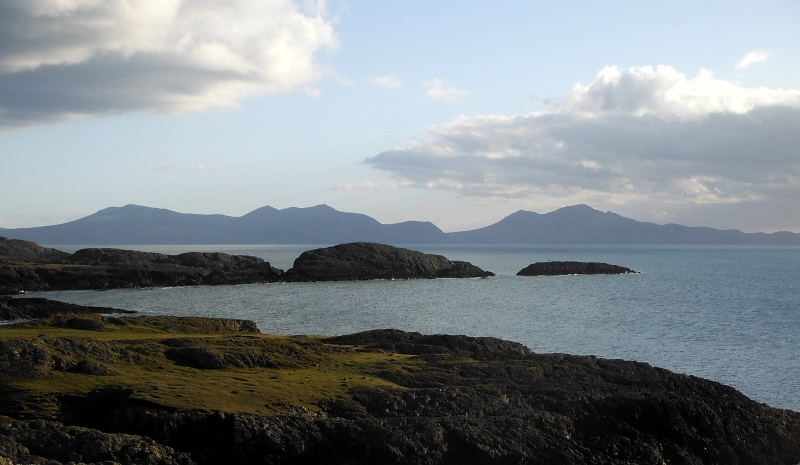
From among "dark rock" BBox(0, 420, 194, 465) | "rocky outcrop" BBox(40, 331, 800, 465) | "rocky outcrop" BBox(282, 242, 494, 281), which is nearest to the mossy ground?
"rocky outcrop" BBox(40, 331, 800, 465)

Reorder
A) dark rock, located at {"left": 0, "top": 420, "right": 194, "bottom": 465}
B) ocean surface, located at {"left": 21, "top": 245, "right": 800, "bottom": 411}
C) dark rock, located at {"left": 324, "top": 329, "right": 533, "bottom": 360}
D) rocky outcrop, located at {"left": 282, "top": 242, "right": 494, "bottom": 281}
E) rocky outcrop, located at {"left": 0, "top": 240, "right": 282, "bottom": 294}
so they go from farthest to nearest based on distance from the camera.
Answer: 1. rocky outcrop, located at {"left": 282, "top": 242, "right": 494, "bottom": 281}
2. rocky outcrop, located at {"left": 0, "top": 240, "right": 282, "bottom": 294}
3. ocean surface, located at {"left": 21, "top": 245, "right": 800, "bottom": 411}
4. dark rock, located at {"left": 324, "top": 329, "right": 533, "bottom": 360}
5. dark rock, located at {"left": 0, "top": 420, "right": 194, "bottom": 465}

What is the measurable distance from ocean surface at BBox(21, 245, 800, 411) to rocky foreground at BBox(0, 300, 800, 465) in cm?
1112

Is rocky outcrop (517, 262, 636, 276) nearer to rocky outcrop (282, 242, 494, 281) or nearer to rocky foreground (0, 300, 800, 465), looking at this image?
rocky outcrop (282, 242, 494, 281)

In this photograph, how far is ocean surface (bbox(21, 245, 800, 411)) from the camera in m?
56.5

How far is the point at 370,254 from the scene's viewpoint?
175 metres

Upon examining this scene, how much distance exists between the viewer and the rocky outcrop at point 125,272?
127 meters

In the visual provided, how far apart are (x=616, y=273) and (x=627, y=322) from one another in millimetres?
115162

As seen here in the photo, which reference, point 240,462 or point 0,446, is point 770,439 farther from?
point 0,446

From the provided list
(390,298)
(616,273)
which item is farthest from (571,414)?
(616,273)

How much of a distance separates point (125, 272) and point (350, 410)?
118784 mm

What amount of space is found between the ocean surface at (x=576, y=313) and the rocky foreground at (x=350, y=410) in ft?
36.5

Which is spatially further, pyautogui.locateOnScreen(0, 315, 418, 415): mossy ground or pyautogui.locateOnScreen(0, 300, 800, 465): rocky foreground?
pyautogui.locateOnScreen(0, 315, 418, 415): mossy ground

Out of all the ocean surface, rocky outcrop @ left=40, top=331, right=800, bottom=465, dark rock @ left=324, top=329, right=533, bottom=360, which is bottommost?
the ocean surface

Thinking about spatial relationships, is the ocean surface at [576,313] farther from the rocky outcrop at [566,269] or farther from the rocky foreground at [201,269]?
the rocky outcrop at [566,269]
